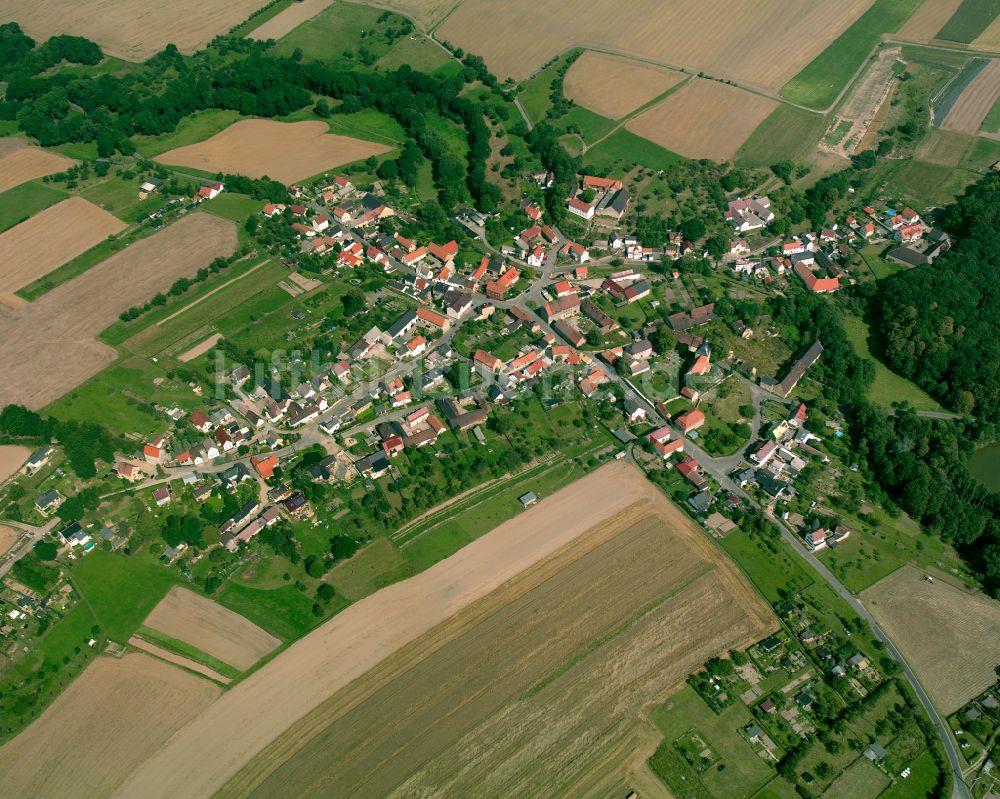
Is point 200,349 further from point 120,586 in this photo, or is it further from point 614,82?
point 614,82

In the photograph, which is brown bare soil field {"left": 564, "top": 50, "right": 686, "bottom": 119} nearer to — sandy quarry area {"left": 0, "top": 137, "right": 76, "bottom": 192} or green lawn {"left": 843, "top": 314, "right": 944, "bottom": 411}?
green lawn {"left": 843, "top": 314, "right": 944, "bottom": 411}

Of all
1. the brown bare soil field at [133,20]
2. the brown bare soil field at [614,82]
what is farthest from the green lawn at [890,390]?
the brown bare soil field at [133,20]

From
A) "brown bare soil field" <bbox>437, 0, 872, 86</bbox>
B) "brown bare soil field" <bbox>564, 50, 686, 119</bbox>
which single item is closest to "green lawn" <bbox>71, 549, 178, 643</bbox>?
"brown bare soil field" <bbox>564, 50, 686, 119</bbox>

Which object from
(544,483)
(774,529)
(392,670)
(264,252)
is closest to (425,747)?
(392,670)

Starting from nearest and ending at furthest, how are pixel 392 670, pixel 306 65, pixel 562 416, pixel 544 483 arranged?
1. pixel 392 670
2. pixel 544 483
3. pixel 562 416
4. pixel 306 65

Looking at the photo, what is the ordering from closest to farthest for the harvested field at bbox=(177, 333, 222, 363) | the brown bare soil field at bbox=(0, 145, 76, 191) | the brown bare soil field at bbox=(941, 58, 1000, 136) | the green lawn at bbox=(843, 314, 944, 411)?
the green lawn at bbox=(843, 314, 944, 411) → the harvested field at bbox=(177, 333, 222, 363) → the brown bare soil field at bbox=(0, 145, 76, 191) → the brown bare soil field at bbox=(941, 58, 1000, 136)

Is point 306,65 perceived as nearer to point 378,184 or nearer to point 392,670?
point 378,184
